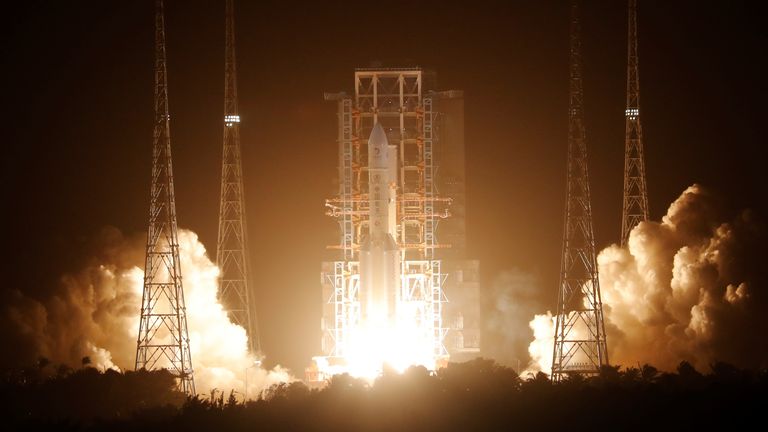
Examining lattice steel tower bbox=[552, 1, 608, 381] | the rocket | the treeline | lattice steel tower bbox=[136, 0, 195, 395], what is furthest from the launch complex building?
lattice steel tower bbox=[136, 0, 195, 395]

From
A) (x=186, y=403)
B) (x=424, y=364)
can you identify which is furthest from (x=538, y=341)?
(x=186, y=403)

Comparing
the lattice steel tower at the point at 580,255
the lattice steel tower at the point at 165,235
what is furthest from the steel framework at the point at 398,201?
the lattice steel tower at the point at 165,235

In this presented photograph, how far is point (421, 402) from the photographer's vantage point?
5444 cm

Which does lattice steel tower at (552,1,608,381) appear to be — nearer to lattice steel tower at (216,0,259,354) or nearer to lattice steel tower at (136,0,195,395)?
lattice steel tower at (216,0,259,354)

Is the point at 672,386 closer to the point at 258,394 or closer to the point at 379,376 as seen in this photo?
the point at 379,376

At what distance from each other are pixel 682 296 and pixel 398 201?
10437 mm

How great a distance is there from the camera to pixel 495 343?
69.7m

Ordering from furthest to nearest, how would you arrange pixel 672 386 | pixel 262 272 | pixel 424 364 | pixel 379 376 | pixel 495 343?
1. pixel 262 272
2. pixel 495 343
3. pixel 424 364
4. pixel 379 376
5. pixel 672 386

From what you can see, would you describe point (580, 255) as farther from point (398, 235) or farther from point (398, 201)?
point (398, 235)

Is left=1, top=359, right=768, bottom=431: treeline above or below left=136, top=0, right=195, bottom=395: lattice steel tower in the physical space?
below

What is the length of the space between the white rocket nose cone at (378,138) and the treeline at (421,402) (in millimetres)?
7607

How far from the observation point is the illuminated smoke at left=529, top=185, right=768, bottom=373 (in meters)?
59.8

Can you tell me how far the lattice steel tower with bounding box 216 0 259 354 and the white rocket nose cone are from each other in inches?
177

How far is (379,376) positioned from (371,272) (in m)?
4.13
